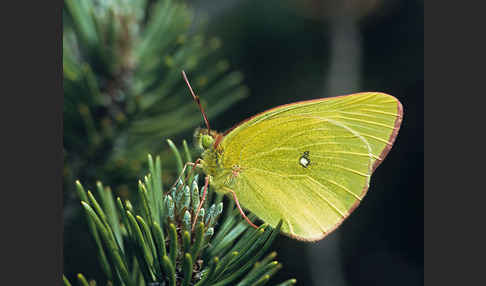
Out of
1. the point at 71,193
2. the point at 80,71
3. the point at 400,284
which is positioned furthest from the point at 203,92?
the point at 400,284

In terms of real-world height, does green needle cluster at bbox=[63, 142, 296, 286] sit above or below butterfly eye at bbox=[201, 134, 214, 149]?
below

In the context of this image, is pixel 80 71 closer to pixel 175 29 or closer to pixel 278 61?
pixel 175 29

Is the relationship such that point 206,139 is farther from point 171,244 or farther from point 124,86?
point 171,244

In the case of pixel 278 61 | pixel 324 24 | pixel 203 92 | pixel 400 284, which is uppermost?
pixel 324 24

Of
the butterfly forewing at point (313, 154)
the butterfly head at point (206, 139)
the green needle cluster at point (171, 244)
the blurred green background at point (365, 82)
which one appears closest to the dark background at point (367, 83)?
the blurred green background at point (365, 82)

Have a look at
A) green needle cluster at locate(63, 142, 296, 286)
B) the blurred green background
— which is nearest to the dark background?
the blurred green background

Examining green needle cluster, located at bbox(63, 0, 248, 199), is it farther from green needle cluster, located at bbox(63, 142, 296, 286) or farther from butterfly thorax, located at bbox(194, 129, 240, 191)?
green needle cluster, located at bbox(63, 142, 296, 286)
